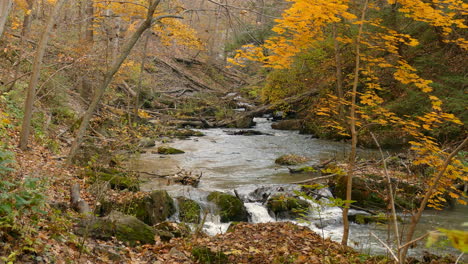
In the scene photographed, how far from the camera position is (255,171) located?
12633mm

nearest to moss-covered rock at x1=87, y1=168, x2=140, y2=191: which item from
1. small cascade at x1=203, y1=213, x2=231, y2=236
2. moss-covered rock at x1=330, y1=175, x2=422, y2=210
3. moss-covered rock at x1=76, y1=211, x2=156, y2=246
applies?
small cascade at x1=203, y1=213, x2=231, y2=236

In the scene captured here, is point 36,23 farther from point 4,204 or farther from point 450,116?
point 450,116

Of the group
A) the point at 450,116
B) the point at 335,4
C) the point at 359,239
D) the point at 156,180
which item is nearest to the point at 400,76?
the point at 450,116

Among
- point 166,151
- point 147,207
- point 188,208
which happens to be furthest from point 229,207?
point 166,151

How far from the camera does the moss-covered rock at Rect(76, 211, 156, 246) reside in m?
5.20

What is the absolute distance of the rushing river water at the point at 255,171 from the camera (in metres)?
8.27

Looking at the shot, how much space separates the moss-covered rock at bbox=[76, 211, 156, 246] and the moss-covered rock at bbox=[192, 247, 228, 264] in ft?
2.96

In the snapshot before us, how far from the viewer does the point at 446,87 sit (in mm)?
11445

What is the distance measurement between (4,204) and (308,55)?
13258mm

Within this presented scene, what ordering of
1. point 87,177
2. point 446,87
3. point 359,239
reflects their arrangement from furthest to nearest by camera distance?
point 446,87 → point 87,177 → point 359,239

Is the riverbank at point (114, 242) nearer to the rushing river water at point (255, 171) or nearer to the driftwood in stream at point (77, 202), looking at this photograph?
the driftwood in stream at point (77, 202)

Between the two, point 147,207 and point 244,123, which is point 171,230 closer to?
point 147,207

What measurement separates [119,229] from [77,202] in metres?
1.46

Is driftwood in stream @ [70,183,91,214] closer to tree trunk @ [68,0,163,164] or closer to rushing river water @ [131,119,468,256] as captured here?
tree trunk @ [68,0,163,164]
